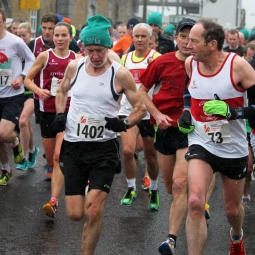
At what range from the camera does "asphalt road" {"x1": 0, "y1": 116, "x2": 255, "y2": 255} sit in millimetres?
7184

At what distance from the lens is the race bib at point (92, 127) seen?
21.6 feet

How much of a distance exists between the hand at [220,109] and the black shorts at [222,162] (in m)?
0.39

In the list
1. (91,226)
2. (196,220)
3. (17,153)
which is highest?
(196,220)

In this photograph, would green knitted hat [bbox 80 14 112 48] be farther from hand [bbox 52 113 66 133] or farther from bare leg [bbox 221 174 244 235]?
bare leg [bbox 221 174 244 235]

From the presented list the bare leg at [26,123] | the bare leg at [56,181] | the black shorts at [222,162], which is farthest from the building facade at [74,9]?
the black shorts at [222,162]

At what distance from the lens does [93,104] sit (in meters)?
6.60

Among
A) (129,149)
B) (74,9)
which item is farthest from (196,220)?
(74,9)

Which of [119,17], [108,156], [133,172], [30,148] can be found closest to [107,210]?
[133,172]

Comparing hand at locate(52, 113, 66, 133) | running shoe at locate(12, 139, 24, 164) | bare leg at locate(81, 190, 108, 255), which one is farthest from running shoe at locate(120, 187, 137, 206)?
bare leg at locate(81, 190, 108, 255)

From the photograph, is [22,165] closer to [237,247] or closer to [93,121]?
[93,121]

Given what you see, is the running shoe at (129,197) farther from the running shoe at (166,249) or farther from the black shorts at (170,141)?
the running shoe at (166,249)

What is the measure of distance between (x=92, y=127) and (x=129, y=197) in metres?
2.83

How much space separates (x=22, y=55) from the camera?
10.2m

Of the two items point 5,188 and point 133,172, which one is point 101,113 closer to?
point 133,172
